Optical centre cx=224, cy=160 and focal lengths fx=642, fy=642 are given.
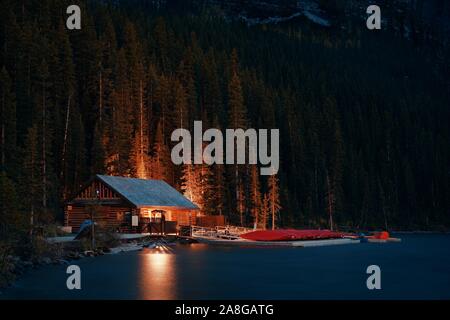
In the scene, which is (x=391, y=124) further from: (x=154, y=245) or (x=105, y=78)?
(x=154, y=245)

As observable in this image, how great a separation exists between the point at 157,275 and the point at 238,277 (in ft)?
13.7

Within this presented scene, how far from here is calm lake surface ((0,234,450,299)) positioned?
89.7 feet

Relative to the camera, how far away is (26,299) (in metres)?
25.2

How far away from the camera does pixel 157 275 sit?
33.0 meters

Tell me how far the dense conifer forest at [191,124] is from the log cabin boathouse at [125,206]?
111 inches

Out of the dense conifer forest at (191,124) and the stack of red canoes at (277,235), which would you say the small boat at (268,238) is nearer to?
the stack of red canoes at (277,235)

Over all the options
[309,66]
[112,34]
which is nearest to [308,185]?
[112,34]

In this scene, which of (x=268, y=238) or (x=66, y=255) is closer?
(x=66, y=255)

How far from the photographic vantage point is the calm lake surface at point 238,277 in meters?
27.3

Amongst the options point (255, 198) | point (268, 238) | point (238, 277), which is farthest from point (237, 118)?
point (238, 277)

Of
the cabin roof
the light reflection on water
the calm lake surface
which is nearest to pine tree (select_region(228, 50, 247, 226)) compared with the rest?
the cabin roof

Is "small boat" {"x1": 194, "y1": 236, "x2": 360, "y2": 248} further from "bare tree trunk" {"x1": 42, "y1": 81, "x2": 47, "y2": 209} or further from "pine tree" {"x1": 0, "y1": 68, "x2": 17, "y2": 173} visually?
"pine tree" {"x1": 0, "y1": 68, "x2": 17, "y2": 173}

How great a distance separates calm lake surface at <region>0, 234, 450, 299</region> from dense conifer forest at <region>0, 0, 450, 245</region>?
8.82 m

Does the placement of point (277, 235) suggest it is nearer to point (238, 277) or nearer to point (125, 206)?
point (125, 206)
